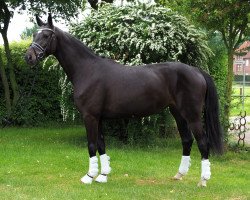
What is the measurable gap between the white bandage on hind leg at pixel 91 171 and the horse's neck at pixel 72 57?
1293mm

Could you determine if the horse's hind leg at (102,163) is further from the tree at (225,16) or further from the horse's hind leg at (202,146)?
the tree at (225,16)

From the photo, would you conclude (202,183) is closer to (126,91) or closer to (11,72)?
(126,91)

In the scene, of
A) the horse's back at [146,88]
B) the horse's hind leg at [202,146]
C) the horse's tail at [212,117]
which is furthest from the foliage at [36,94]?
the horse's hind leg at [202,146]

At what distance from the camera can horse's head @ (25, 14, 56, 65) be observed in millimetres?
6363

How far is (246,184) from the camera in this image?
7.06m

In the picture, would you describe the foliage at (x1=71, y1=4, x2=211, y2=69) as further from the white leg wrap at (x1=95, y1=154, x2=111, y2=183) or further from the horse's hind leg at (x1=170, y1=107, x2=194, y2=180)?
the white leg wrap at (x1=95, y1=154, x2=111, y2=183)

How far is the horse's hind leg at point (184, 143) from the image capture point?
23.3 feet

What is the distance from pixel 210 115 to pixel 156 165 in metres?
1.95

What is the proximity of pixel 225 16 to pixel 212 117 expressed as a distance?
3027mm

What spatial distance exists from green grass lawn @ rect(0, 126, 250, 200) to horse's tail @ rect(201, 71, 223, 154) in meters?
0.72

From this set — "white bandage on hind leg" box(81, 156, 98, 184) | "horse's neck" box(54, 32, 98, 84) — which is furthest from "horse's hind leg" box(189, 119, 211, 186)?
"horse's neck" box(54, 32, 98, 84)

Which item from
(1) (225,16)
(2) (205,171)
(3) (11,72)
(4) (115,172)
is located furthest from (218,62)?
(3) (11,72)

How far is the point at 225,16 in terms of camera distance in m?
9.04

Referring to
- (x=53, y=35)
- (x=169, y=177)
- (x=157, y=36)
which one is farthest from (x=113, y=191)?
(x=157, y=36)
